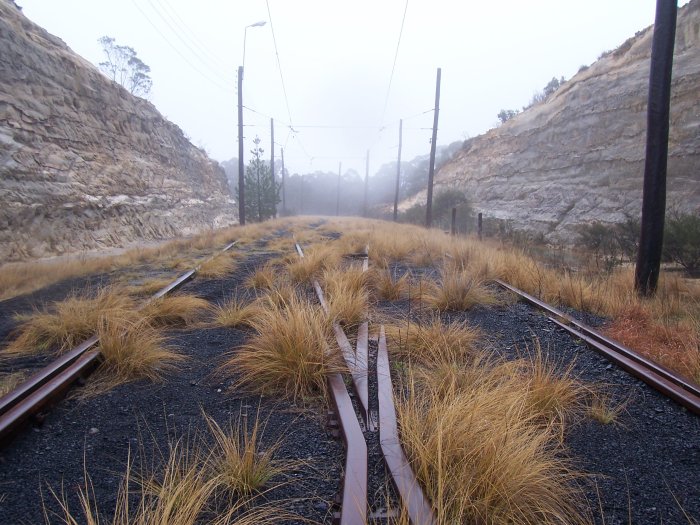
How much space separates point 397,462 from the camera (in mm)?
1990

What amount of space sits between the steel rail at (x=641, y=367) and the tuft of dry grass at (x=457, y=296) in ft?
3.47

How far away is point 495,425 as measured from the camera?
7.00 feet

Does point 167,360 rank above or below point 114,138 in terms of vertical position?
below

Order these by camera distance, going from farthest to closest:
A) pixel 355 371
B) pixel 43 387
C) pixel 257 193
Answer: pixel 257 193 < pixel 355 371 < pixel 43 387

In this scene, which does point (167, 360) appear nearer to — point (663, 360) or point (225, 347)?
point (225, 347)

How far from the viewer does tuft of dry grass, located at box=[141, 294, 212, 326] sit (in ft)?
15.3

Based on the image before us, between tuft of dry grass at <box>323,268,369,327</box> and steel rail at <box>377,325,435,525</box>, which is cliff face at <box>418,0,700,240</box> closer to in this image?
tuft of dry grass at <box>323,268,369,327</box>

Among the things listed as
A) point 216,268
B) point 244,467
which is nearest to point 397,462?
point 244,467

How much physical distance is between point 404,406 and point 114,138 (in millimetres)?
24200

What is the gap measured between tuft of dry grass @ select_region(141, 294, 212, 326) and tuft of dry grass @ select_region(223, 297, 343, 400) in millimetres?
1605

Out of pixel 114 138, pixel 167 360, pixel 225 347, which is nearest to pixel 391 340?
pixel 225 347

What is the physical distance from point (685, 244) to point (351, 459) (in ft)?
36.5

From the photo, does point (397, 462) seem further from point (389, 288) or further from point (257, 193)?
point (257, 193)

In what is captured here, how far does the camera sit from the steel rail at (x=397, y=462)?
5.43ft
